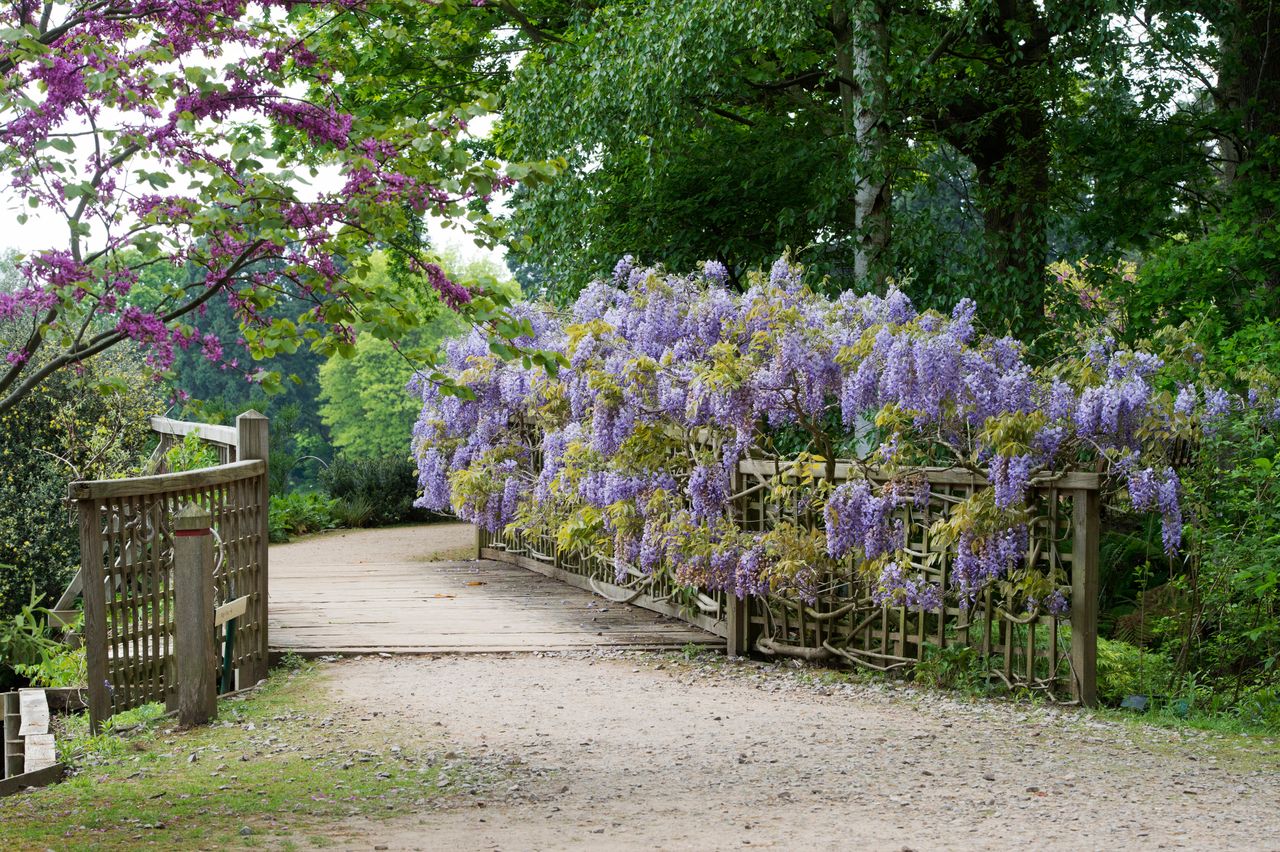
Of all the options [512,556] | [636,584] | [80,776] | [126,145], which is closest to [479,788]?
[80,776]

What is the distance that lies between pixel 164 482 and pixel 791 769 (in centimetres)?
351

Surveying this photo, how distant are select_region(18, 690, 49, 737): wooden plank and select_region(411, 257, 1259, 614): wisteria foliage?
3.66 m

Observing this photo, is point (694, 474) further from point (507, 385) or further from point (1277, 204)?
point (1277, 204)

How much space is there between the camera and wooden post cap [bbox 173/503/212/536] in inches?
238

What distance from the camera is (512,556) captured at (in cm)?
1305

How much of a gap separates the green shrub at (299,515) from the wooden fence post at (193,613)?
10294 mm

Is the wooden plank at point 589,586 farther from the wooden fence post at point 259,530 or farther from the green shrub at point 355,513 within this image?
the green shrub at point 355,513

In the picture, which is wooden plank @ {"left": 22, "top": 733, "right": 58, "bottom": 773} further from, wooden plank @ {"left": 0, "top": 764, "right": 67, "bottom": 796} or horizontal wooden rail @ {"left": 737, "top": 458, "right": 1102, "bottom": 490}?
horizontal wooden rail @ {"left": 737, "top": 458, "right": 1102, "bottom": 490}

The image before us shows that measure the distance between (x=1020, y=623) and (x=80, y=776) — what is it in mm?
4644

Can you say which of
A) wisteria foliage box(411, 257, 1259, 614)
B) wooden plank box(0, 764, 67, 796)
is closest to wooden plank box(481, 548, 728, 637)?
wisteria foliage box(411, 257, 1259, 614)

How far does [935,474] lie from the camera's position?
23.1 ft

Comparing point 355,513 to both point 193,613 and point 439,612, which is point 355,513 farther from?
point 193,613

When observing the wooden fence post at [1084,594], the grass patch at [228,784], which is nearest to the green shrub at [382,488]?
the grass patch at [228,784]

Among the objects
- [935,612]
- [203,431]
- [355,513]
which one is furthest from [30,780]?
[355,513]
